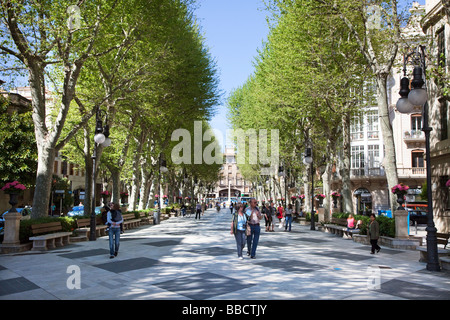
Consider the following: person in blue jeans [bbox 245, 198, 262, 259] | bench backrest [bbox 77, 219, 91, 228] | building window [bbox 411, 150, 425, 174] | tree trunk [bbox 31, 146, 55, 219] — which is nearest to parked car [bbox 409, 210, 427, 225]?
building window [bbox 411, 150, 425, 174]

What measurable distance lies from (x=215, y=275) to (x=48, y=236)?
25.8 ft

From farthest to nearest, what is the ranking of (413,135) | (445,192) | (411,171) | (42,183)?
(413,135)
(411,171)
(445,192)
(42,183)

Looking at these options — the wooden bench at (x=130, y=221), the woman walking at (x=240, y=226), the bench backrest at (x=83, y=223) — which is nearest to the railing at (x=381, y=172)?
the wooden bench at (x=130, y=221)

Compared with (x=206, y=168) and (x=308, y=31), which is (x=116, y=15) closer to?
(x=308, y=31)

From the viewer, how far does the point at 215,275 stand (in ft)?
28.9

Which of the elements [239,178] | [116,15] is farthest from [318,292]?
[239,178]

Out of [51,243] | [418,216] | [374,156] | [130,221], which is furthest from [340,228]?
[374,156]

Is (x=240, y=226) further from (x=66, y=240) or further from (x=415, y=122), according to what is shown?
(x=415, y=122)

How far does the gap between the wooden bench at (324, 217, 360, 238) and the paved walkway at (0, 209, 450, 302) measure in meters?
5.07

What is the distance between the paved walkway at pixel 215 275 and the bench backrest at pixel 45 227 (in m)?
1.19

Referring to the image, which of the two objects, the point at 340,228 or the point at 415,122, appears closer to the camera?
the point at 340,228

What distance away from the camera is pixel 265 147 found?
3853 centimetres

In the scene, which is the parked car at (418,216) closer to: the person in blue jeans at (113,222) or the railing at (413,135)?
the railing at (413,135)

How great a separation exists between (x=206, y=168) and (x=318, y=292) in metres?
51.4
